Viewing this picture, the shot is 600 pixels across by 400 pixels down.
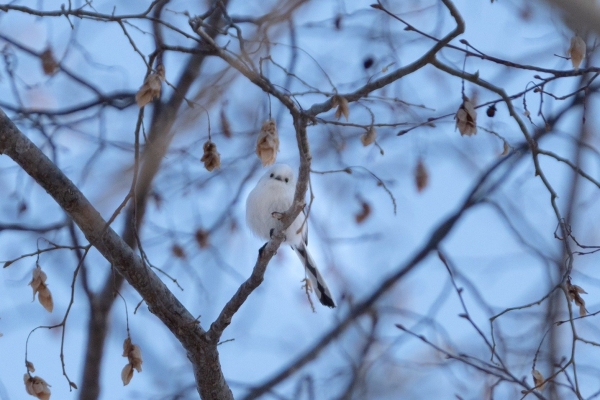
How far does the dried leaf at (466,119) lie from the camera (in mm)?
2139

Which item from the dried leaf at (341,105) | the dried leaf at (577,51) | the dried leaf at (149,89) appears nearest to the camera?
the dried leaf at (341,105)

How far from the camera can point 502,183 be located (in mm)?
4938

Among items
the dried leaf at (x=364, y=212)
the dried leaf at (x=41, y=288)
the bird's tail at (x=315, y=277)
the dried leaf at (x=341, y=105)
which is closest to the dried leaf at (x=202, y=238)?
the bird's tail at (x=315, y=277)

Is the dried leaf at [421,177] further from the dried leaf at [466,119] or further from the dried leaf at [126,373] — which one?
the dried leaf at [126,373]

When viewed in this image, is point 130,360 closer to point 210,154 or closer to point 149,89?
point 210,154

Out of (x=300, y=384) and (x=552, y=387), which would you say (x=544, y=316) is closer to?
(x=552, y=387)

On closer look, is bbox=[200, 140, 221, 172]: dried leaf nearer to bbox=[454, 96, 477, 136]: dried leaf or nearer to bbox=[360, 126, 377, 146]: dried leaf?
bbox=[360, 126, 377, 146]: dried leaf

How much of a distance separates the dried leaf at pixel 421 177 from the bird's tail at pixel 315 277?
2.81 feet

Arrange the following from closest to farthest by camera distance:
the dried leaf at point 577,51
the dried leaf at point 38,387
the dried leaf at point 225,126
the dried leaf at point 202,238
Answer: the dried leaf at point 577,51 < the dried leaf at point 38,387 < the dried leaf at point 225,126 < the dried leaf at point 202,238

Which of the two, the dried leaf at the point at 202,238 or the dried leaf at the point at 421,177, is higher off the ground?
the dried leaf at the point at 202,238

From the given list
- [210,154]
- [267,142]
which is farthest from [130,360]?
[267,142]

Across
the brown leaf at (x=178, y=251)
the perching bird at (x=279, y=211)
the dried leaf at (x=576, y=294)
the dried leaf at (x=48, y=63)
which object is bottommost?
the dried leaf at (x=576, y=294)

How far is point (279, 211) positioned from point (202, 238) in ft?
1.43

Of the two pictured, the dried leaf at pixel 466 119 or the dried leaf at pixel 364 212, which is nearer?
the dried leaf at pixel 466 119
